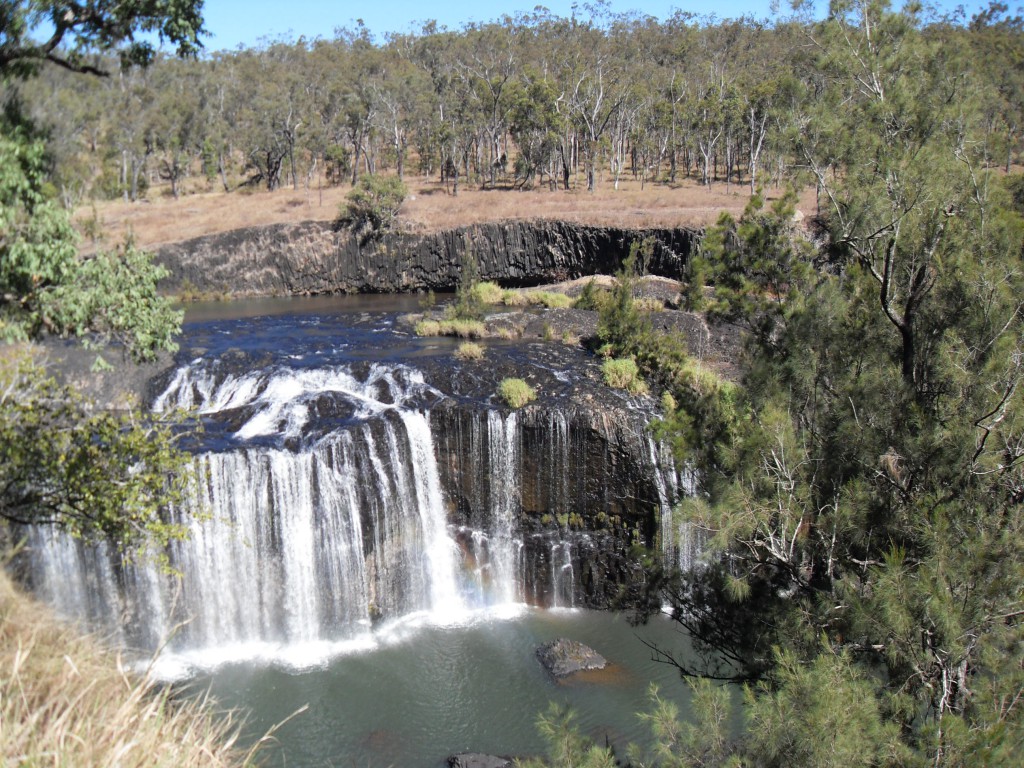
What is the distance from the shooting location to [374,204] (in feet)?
140

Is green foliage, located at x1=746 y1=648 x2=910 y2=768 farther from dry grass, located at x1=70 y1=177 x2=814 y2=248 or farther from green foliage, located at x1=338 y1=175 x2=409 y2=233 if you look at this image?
green foliage, located at x1=338 y1=175 x2=409 y2=233

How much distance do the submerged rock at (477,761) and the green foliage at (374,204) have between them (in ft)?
108

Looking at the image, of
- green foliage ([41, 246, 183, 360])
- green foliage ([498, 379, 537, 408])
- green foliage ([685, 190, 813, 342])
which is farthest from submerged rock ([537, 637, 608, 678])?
green foliage ([41, 246, 183, 360])

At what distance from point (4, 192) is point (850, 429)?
26.2ft

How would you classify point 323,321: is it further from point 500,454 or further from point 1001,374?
point 1001,374

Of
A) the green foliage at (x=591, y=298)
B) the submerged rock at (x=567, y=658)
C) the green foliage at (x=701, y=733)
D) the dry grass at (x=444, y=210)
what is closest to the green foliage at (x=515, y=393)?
the submerged rock at (x=567, y=658)

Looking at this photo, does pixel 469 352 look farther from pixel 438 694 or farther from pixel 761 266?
pixel 761 266

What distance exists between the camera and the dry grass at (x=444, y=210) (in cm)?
4125

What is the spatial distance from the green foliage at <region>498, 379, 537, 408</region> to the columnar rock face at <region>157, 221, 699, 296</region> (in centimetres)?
2101

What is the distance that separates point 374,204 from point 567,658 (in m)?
31.2

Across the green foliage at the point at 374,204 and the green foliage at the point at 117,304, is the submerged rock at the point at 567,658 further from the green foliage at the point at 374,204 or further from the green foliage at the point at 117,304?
the green foliage at the point at 374,204

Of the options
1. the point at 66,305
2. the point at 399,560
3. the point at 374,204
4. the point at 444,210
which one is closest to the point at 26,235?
the point at 66,305

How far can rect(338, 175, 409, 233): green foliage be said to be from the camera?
4256 centimetres

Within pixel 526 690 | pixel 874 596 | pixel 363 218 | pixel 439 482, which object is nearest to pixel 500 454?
pixel 439 482
